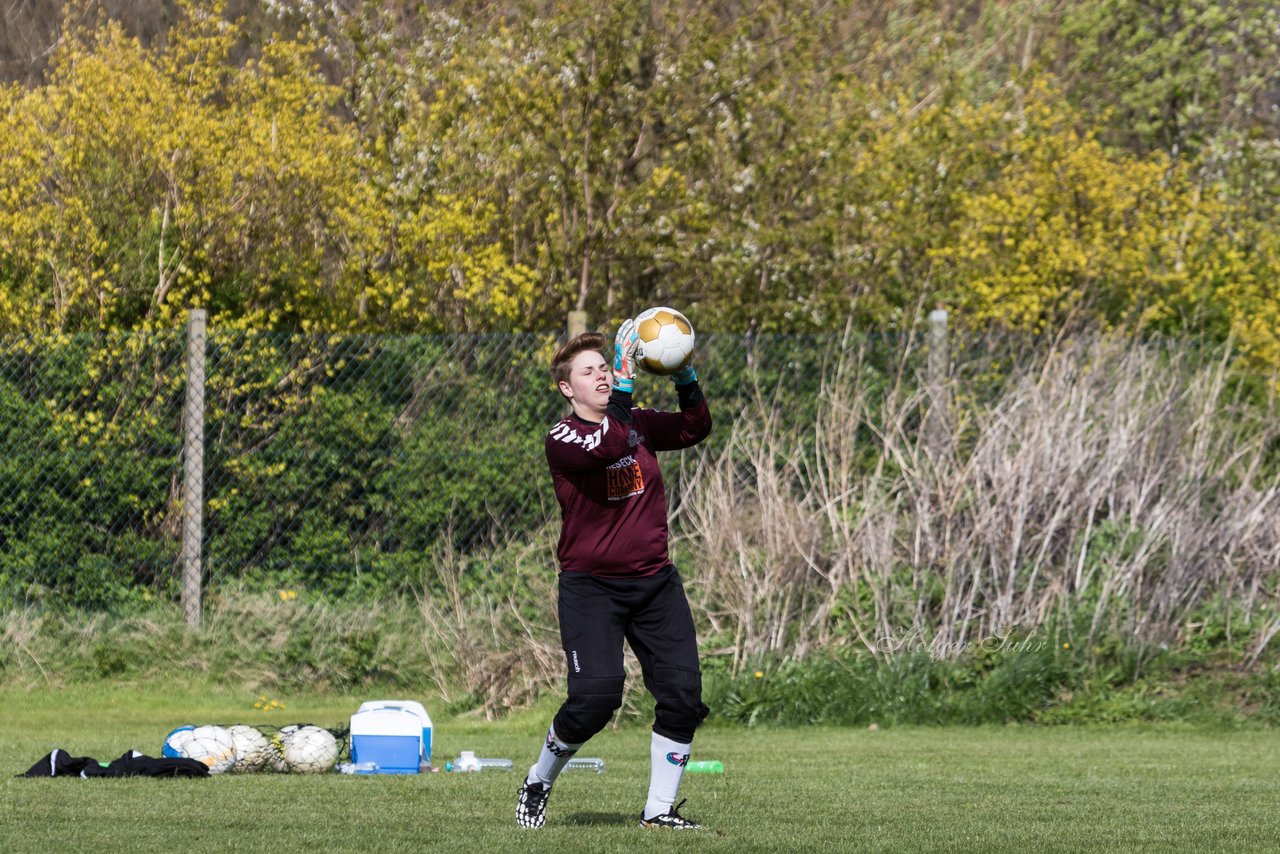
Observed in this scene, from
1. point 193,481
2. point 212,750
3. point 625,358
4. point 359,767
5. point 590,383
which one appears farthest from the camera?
point 193,481

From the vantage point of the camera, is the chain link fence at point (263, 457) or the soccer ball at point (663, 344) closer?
the soccer ball at point (663, 344)

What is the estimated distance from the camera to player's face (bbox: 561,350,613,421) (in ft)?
19.9

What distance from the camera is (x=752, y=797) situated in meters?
6.89

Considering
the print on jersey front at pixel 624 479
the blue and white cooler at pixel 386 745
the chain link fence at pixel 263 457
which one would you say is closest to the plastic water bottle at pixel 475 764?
the blue and white cooler at pixel 386 745

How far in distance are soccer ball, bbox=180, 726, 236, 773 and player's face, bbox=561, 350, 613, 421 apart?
2.72 meters

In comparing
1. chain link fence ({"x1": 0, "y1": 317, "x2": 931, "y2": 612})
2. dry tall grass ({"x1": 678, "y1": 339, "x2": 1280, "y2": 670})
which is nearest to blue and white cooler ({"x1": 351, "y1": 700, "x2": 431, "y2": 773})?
dry tall grass ({"x1": 678, "y1": 339, "x2": 1280, "y2": 670})

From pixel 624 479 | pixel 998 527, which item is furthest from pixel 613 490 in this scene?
pixel 998 527

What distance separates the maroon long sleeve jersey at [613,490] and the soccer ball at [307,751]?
2.25m

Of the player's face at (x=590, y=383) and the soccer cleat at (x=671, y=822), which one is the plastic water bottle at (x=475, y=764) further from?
the player's face at (x=590, y=383)

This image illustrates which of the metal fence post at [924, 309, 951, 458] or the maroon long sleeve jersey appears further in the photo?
the metal fence post at [924, 309, 951, 458]

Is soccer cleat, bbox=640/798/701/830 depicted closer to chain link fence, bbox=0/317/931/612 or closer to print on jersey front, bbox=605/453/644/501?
print on jersey front, bbox=605/453/644/501

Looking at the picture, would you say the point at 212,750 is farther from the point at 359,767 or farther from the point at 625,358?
the point at 625,358

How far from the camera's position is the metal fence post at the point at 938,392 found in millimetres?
11141

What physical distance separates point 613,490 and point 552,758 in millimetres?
958
